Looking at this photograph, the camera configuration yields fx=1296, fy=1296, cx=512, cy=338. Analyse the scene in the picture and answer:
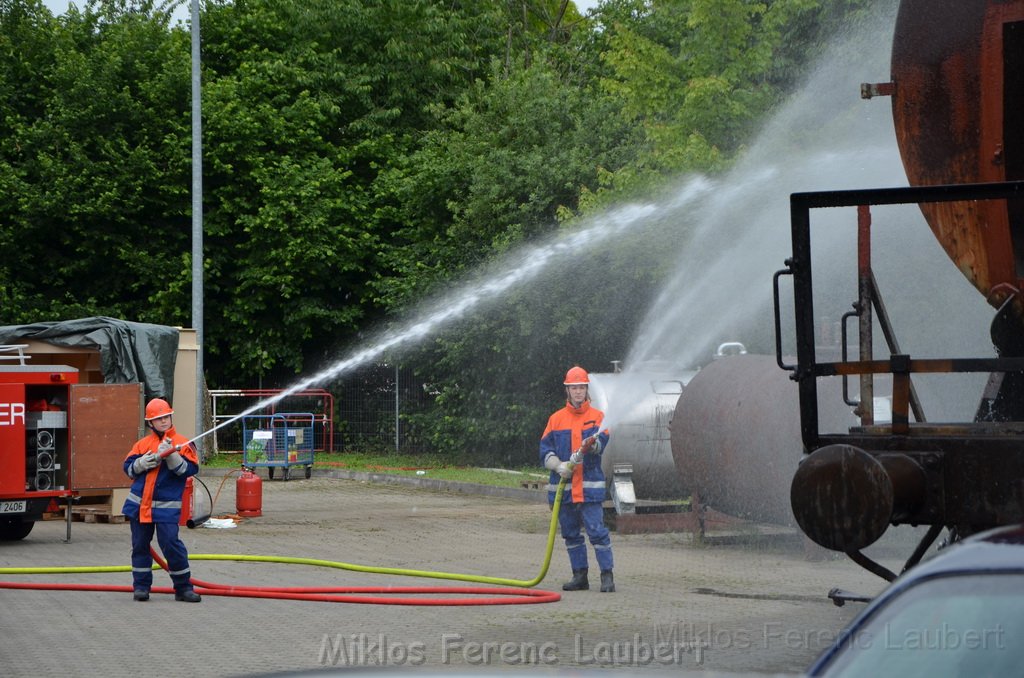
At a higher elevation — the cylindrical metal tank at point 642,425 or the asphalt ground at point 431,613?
the cylindrical metal tank at point 642,425

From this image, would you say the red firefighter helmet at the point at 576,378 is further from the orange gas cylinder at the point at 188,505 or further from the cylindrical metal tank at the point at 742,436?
the orange gas cylinder at the point at 188,505

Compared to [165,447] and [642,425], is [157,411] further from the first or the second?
[642,425]

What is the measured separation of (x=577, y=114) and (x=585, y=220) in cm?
471

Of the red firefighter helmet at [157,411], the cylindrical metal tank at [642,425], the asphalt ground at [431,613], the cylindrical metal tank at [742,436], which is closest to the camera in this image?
the asphalt ground at [431,613]

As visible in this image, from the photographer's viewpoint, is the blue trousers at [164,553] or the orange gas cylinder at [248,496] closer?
the blue trousers at [164,553]

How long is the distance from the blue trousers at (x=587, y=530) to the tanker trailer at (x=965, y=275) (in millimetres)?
4504

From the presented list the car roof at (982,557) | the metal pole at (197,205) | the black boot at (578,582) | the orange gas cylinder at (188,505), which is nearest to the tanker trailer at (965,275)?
the car roof at (982,557)

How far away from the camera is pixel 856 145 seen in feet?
56.6

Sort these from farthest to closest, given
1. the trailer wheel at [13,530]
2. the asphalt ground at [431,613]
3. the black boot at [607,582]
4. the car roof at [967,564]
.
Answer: the trailer wheel at [13,530] → the black boot at [607,582] → the asphalt ground at [431,613] → the car roof at [967,564]

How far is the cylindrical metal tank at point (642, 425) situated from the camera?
49.1 ft

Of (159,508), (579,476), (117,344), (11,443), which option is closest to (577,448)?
(579,476)

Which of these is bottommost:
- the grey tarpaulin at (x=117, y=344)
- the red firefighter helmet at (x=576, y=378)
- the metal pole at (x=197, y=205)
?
the red firefighter helmet at (x=576, y=378)

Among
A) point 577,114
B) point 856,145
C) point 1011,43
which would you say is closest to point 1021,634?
point 1011,43

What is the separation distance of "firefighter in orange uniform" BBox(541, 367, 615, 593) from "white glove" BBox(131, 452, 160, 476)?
3141mm
